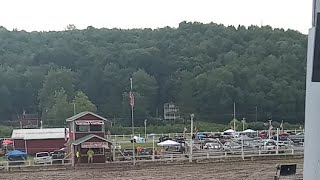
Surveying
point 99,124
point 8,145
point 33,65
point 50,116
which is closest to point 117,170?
point 99,124

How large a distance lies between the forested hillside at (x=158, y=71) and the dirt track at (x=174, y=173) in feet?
182

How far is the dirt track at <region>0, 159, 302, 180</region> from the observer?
→ 23.5m

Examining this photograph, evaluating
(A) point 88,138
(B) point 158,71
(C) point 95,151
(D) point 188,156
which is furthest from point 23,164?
(B) point 158,71

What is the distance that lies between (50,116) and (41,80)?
18892mm

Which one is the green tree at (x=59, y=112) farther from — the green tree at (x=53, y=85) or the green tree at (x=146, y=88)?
the green tree at (x=146, y=88)

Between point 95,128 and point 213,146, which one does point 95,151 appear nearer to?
point 95,128

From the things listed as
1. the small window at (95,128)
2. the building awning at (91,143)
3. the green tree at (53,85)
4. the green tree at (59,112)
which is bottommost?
the green tree at (59,112)

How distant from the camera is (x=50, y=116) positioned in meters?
88.9

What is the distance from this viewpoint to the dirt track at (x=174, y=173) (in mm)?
23453

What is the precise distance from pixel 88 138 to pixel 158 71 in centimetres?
8161

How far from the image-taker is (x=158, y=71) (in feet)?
368

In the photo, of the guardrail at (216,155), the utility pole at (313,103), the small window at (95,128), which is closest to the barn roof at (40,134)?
the small window at (95,128)

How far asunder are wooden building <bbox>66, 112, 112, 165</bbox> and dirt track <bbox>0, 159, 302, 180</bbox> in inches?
123

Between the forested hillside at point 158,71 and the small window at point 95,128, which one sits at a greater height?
the forested hillside at point 158,71
